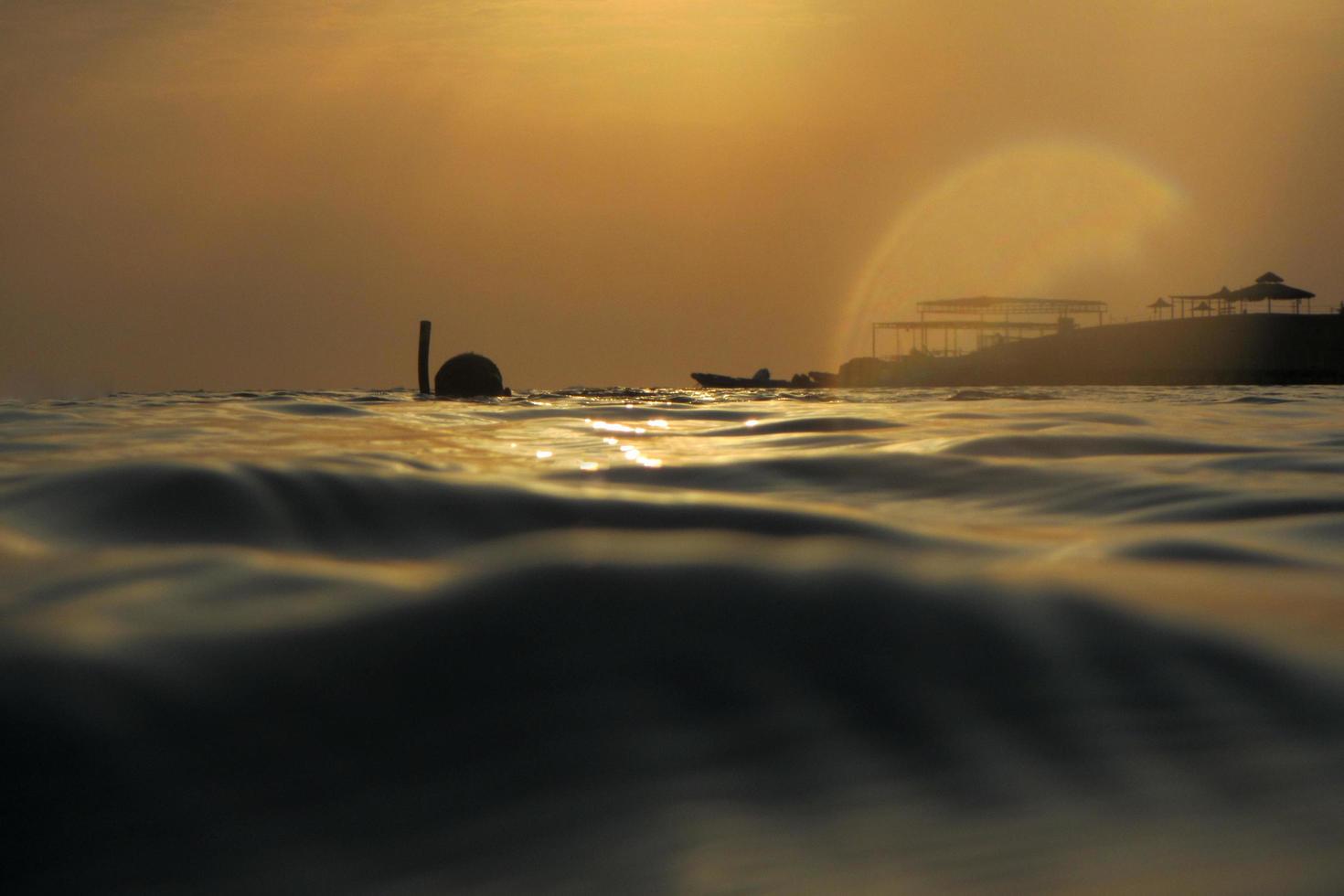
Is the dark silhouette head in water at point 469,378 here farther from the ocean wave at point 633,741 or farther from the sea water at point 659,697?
the ocean wave at point 633,741

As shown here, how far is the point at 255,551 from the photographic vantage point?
237 cm

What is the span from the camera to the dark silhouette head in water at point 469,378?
20.7 metres

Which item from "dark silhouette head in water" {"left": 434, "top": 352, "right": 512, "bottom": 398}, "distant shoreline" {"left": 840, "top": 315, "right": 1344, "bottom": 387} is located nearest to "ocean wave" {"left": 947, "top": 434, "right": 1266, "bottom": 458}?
"dark silhouette head in water" {"left": 434, "top": 352, "right": 512, "bottom": 398}

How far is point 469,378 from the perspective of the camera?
20.9m

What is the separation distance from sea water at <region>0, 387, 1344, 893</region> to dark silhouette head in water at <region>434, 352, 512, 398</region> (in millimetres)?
17784

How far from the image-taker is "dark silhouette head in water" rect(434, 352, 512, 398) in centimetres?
2072

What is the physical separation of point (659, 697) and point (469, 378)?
64.8 ft

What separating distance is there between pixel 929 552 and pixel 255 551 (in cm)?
145

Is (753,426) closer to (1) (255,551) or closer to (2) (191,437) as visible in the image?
Result: (2) (191,437)

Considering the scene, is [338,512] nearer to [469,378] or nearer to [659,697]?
[659,697]

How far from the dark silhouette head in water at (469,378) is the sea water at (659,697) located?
17.8 metres

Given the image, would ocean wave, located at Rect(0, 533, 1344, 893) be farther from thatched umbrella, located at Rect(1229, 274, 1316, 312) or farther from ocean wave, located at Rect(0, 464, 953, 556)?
thatched umbrella, located at Rect(1229, 274, 1316, 312)

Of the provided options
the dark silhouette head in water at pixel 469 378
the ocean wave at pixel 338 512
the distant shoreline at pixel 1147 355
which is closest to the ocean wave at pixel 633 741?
the ocean wave at pixel 338 512

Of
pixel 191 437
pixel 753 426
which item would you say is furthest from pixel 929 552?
pixel 753 426
